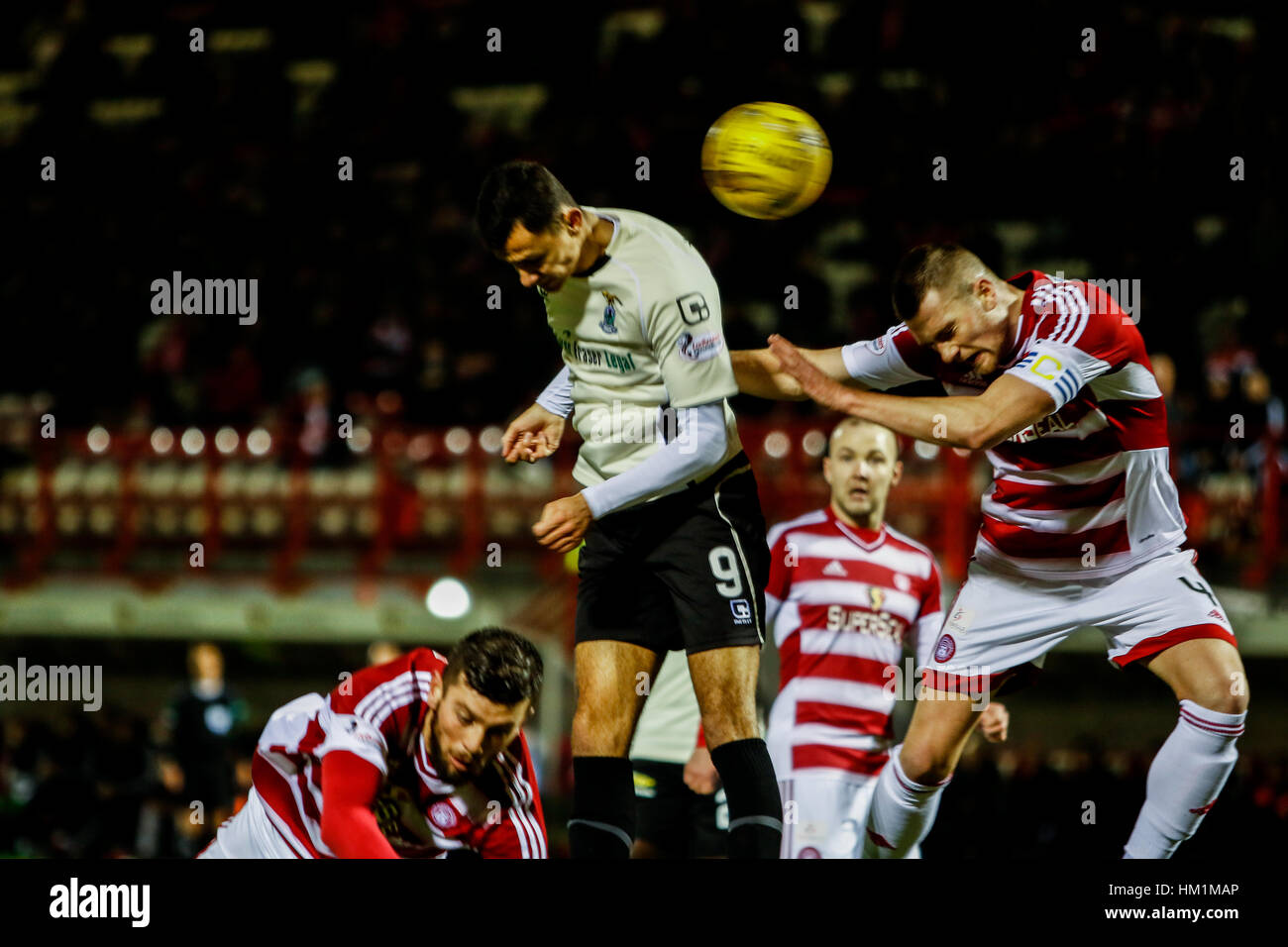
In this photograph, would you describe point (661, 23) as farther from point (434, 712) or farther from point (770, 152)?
point (434, 712)

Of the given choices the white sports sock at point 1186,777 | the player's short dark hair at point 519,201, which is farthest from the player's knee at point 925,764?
the player's short dark hair at point 519,201

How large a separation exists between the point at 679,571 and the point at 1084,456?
3.98ft

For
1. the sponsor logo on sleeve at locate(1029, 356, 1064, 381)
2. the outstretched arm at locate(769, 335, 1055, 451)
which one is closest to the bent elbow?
the outstretched arm at locate(769, 335, 1055, 451)

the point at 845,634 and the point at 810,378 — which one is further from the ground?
the point at 810,378

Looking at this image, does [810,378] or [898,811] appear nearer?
[810,378]

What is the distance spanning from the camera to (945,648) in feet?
14.2

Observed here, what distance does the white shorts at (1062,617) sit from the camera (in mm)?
4039

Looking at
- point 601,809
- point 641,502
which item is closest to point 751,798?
point 601,809

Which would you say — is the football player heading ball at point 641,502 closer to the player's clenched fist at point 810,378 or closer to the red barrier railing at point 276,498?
the player's clenched fist at point 810,378

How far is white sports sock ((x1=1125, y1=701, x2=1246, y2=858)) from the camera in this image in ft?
12.9

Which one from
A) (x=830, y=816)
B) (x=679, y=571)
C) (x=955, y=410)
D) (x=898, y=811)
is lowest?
(x=830, y=816)

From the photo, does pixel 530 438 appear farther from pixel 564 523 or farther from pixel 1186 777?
pixel 1186 777

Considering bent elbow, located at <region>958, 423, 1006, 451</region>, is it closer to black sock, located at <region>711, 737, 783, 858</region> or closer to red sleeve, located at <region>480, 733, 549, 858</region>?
black sock, located at <region>711, 737, 783, 858</region>
